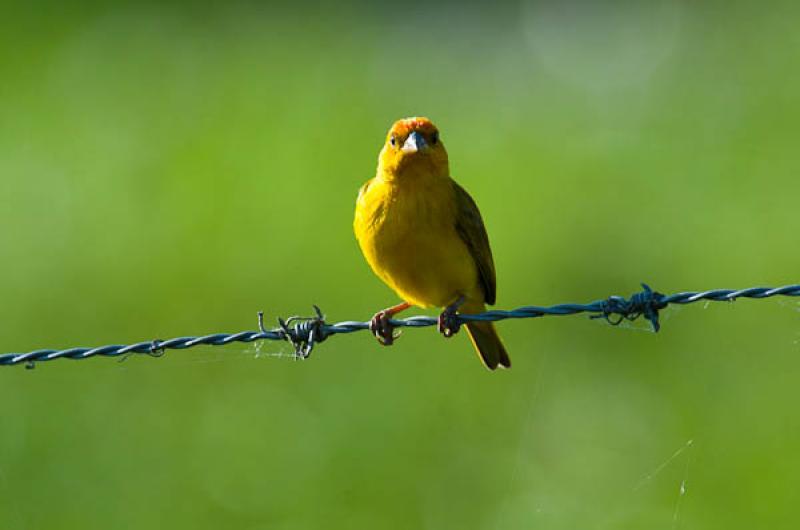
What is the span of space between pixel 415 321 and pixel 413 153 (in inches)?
48.5

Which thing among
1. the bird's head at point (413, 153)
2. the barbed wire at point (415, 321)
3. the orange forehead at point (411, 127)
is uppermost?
the orange forehead at point (411, 127)

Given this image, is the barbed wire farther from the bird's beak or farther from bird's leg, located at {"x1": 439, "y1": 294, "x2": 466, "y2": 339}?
the bird's beak

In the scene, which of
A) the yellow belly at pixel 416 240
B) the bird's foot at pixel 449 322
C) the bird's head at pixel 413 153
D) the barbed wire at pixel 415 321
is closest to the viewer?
the barbed wire at pixel 415 321

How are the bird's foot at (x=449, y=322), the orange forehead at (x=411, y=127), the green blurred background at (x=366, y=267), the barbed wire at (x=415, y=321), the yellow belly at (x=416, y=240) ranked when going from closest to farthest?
the barbed wire at (x=415, y=321) → the bird's foot at (x=449, y=322) → the yellow belly at (x=416, y=240) → the orange forehead at (x=411, y=127) → the green blurred background at (x=366, y=267)

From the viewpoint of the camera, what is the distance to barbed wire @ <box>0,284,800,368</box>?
212 inches

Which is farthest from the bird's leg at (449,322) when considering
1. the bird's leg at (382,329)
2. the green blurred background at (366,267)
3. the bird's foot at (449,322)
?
the green blurred background at (366,267)

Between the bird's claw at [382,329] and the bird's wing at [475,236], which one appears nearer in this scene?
the bird's claw at [382,329]

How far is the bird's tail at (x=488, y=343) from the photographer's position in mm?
7329

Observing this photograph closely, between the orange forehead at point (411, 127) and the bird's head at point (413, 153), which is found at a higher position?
the orange forehead at point (411, 127)

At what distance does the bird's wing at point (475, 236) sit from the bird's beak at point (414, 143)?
239 millimetres

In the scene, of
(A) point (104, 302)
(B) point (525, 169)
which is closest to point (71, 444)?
(A) point (104, 302)

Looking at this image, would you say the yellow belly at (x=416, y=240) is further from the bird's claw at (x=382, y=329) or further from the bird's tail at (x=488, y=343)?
the bird's tail at (x=488, y=343)

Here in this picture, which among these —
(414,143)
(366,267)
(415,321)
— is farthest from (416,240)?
(366,267)

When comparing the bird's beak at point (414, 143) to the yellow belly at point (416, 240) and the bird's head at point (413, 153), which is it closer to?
the bird's head at point (413, 153)
